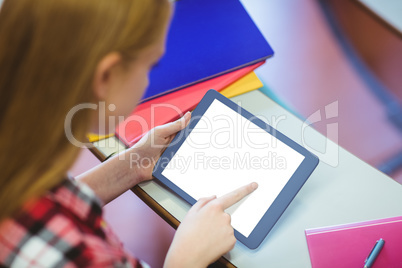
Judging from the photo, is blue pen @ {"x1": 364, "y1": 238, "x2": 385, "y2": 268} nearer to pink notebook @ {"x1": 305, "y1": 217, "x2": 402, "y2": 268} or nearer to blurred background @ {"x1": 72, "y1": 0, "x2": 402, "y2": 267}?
pink notebook @ {"x1": 305, "y1": 217, "x2": 402, "y2": 268}

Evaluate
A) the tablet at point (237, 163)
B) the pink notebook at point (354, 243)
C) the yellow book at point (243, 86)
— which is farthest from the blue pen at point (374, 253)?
the yellow book at point (243, 86)

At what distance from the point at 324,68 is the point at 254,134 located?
10.7 inches

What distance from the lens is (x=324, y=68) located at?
887mm

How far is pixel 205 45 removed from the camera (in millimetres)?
896

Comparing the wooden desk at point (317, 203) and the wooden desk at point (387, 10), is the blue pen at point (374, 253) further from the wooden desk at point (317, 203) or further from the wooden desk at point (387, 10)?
the wooden desk at point (387, 10)

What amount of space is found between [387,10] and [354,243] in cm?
57

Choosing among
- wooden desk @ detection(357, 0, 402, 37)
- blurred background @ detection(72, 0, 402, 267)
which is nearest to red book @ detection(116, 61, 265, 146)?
blurred background @ detection(72, 0, 402, 267)

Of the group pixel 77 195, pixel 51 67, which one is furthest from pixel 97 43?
pixel 77 195

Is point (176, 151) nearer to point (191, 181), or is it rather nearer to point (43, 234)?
point (191, 181)

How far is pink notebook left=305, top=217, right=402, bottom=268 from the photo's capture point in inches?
26.2

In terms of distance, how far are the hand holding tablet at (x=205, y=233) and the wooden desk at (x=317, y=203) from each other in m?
0.04

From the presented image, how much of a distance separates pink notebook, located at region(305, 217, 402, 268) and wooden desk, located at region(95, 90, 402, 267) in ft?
0.05

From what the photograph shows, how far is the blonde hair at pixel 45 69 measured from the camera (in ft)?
1.54

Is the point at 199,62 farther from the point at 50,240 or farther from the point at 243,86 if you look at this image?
the point at 50,240
